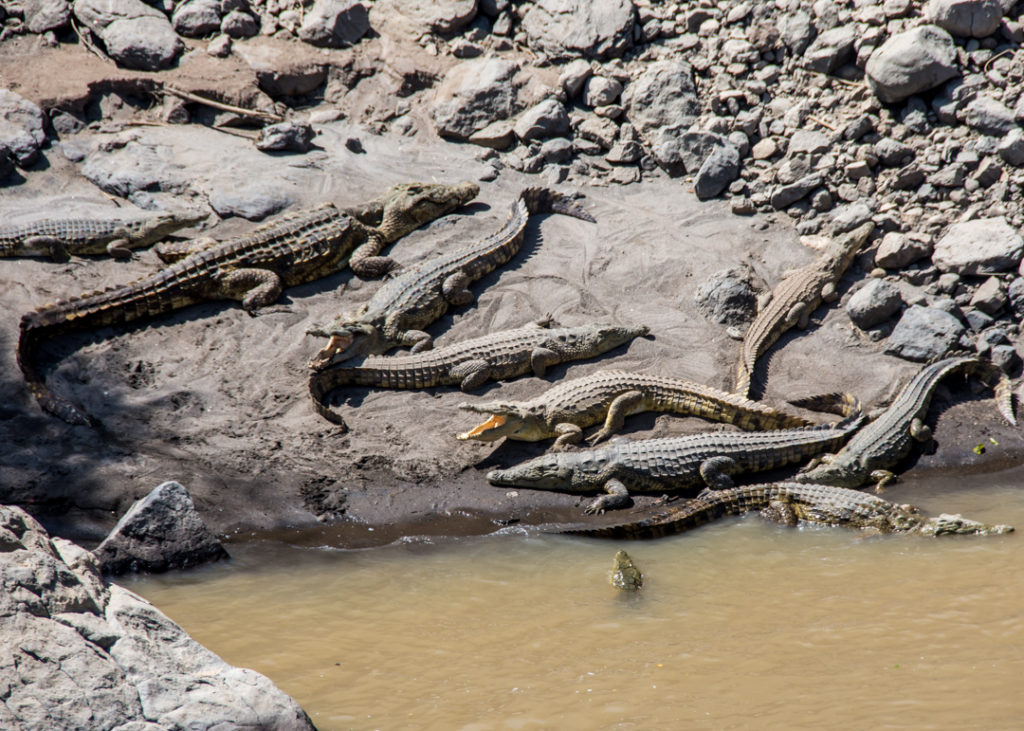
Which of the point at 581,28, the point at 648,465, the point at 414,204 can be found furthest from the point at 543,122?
the point at 648,465

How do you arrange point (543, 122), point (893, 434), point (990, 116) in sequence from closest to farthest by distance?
1. point (893, 434)
2. point (990, 116)
3. point (543, 122)

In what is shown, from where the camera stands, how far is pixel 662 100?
1030cm

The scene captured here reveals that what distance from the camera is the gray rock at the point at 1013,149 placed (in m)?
8.41

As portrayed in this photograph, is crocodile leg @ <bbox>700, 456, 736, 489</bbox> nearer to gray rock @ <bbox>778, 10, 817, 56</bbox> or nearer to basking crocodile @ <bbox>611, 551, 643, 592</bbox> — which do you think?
basking crocodile @ <bbox>611, 551, 643, 592</bbox>

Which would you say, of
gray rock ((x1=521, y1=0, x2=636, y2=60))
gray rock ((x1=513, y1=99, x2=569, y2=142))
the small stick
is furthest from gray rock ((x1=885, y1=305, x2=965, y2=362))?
the small stick

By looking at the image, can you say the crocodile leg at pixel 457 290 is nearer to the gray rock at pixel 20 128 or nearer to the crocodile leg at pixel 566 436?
the crocodile leg at pixel 566 436

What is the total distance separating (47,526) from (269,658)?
8.17 feet

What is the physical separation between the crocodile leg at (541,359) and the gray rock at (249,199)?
148 inches

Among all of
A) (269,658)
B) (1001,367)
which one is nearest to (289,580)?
(269,658)

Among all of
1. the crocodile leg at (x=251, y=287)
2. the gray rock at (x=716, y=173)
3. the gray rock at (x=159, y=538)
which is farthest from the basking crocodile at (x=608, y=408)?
the gray rock at (x=716, y=173)

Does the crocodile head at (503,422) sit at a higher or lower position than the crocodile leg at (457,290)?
lower

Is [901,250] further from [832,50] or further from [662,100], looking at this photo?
[662,100]

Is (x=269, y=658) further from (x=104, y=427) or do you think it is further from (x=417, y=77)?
(x=417, y=77)

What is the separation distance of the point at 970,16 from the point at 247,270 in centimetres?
852
